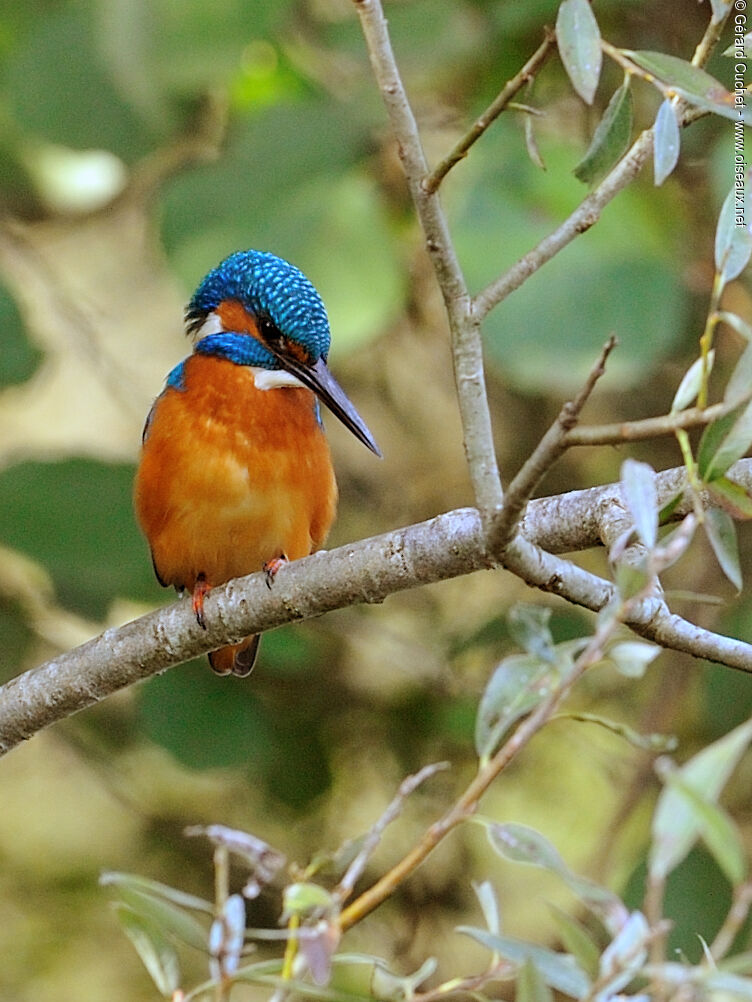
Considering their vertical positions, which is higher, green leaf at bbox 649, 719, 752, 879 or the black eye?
the black eye

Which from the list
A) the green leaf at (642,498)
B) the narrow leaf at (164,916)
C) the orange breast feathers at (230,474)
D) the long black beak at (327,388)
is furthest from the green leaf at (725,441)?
the orange breast feathers at (230,474)

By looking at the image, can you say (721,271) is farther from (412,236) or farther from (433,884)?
(433,884)

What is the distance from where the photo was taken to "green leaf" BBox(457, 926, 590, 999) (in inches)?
35.5

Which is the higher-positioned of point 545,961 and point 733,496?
point 733,496

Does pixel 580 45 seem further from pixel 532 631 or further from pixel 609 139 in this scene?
pixel 532 631

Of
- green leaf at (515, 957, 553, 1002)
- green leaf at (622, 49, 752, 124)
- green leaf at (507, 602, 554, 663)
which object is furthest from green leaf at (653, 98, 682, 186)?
green leaf at (515, 957, 553, 1002)

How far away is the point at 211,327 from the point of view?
264 cm

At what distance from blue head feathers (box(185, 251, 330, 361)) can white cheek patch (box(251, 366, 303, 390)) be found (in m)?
0.05

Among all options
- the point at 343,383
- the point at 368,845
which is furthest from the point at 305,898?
the point at 343,383

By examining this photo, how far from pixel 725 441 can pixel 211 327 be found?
1.63 meters

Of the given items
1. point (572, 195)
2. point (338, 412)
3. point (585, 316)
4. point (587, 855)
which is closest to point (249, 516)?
point (338, 412)

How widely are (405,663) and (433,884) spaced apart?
0.60 metres

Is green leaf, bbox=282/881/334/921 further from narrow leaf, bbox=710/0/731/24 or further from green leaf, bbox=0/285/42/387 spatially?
green leaf, bbox=0/285/42/387

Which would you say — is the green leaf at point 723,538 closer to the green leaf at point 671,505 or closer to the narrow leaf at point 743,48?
the green leaf at point 671,505
